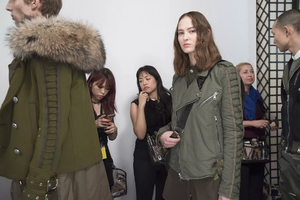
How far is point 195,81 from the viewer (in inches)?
53.9

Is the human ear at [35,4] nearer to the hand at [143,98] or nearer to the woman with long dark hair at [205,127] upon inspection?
the woman with long dark hair at [205,127]

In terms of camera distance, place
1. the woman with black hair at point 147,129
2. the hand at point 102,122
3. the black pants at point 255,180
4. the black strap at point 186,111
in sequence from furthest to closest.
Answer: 1. the black pants at point 255,180
2. the woman with black hair at point 147,129
3. the hand at point 102,122
4. the black strap at point 186,111

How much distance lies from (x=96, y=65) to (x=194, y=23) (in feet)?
2.23

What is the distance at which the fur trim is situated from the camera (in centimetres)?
103

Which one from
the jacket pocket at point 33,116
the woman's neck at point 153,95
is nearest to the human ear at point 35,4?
the jacket pocket at point 33,116

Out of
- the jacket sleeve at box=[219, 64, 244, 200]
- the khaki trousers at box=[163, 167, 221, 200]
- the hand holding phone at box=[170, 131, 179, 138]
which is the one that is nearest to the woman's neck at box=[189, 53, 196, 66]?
the jacket sleeve at box=[219, 64, 244, 200]

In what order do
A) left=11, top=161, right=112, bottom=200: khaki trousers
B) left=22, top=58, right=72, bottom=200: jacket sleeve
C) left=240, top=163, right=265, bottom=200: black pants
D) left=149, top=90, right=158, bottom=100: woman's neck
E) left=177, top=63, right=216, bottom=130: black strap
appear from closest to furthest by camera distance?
left=22, top=58, right=72, bottom=200: jacket sleeve < left=11, top=161, right=112, bottom=200: khaki trousers < left=177, top=63, right=216, bottom=130: black strap < left=149, top=90, right=158, bottom=100: woman's neck < left=240, top=163, right=265, bottom=200: black pants

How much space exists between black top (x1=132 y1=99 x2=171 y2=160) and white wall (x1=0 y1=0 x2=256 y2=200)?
0.59 m

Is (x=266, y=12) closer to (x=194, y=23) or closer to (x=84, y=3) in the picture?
(x=194, y=23)

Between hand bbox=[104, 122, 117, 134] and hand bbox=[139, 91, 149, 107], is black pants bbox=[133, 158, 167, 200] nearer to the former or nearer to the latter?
hand bbox=[104, 122, 117, 134]

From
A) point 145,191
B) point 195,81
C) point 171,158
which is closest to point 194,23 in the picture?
point 195,81

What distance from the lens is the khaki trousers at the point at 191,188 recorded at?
4.18ft

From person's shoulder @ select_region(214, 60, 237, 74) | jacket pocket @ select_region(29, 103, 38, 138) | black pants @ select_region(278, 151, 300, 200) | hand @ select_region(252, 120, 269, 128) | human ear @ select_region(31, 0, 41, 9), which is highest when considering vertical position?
human ear @ select_region(31, 0, 41, 9)

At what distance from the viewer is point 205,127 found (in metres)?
1.28
